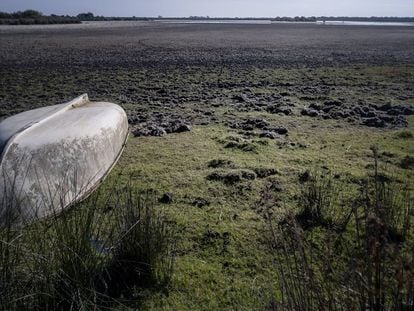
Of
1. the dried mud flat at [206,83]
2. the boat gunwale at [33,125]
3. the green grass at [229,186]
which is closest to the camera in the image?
the green grass at [229,186]

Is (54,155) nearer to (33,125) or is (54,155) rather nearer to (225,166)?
(33,125)

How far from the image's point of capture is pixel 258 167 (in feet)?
17.3

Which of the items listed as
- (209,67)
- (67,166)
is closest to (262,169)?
(67,166)

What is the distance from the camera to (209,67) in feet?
50.0

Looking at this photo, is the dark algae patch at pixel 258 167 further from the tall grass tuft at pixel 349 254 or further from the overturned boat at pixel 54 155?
the overturned boat at pixel 54 155

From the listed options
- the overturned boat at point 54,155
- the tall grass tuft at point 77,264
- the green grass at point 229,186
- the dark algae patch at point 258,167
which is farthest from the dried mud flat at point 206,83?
the tall grass tuft at point 77,264

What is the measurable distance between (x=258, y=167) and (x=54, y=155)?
252 cm

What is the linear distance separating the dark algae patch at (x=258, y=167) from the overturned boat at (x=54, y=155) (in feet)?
1.11

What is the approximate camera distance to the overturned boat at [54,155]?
12.1 feet

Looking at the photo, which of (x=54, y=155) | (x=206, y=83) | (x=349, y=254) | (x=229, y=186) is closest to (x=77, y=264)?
(x=349, y=254)

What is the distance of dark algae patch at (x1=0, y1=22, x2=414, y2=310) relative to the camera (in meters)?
2.73

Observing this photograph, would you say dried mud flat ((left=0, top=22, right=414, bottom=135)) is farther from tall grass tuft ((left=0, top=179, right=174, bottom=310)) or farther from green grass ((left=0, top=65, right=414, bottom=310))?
tall grass tuft ((left=0, top=179, right=174, bottom=310))

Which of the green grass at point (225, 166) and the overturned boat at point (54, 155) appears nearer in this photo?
the green grass at point (225, 166)

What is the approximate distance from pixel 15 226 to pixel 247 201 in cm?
230
